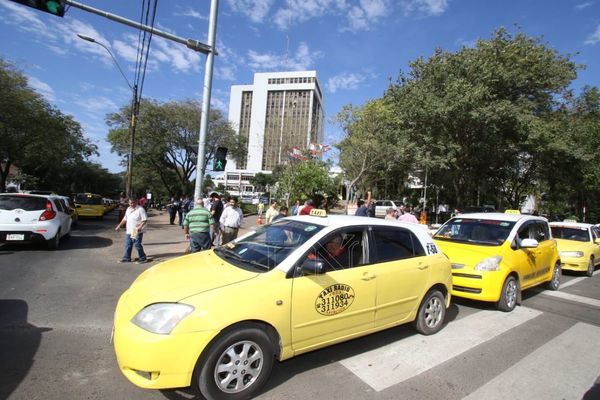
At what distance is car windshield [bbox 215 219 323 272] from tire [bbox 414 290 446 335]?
1.94 metres

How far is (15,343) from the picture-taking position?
396 cm

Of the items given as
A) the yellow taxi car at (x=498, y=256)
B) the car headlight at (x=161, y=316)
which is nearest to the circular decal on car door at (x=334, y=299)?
the car headlight at (x=161, y=316)

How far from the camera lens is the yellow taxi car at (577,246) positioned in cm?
986

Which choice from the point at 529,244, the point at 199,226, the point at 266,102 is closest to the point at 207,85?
the point at 199,226

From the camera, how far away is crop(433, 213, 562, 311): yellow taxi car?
589 cm

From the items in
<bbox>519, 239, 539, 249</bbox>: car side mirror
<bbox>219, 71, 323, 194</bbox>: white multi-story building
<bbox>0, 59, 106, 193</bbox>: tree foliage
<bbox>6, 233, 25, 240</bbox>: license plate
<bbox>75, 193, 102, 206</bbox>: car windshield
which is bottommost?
<bbox>6, 233, 25, 240</bbox>: license plate

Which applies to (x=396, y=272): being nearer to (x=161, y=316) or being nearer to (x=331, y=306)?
(x=331, y=306)

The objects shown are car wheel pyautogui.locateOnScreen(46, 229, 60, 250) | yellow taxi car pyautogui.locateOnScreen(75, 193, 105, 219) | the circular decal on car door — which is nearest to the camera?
the circular decal on car door

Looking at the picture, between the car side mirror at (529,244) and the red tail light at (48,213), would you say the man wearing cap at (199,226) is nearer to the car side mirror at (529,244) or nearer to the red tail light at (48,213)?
the red tail light at (48,213)

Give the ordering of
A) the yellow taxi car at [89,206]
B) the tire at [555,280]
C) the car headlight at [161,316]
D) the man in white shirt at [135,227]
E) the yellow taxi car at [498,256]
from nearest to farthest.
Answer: the car headlight at [161,316], the yellow taxi car at [498,256], the tire at [555,280], the man in white shirt at [135,227], the yellow taxi car at [89,206]

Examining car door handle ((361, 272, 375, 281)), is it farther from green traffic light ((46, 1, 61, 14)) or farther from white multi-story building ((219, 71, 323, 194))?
white multi-story building ((219, 71, 323, 194))

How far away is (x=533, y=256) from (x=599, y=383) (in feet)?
11.8

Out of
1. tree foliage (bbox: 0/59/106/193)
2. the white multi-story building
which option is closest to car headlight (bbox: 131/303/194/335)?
tree foliage (bbox: 0/59/106/193)

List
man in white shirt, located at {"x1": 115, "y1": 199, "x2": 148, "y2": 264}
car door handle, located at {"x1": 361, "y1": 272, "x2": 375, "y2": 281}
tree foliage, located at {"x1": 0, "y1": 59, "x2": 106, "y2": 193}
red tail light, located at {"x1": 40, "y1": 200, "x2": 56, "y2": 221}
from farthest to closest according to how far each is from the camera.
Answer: tree foliage, located at {"x1": 0, "y1": 59, "x2": 106, "y2": 193}
red tail light, located at {"x1": 40, "y1": 200, "x2": 56, "y2": 221}
man in white shirt, located at {"x1": 115, "y1": 199, "x2": 148, "y2": 264}
car door handle, located at {"x1": 361, "y1": 272, "x2": 375, "y2": 281}
